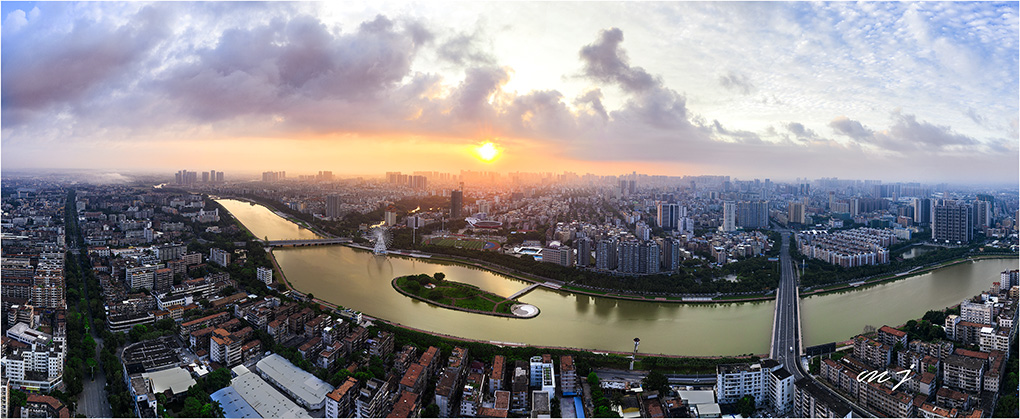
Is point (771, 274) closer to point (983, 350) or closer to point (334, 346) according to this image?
point (983, 350)

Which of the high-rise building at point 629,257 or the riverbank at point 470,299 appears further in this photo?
the high-rise building at point 629,257

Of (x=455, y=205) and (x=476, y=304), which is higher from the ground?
(x=455, y=205)

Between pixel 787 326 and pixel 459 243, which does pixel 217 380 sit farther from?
pixel 459 243

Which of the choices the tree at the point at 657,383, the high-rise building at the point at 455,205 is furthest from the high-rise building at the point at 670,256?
the high-rise building at the point at 455,205

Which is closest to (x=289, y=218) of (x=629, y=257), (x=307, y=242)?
(x=307, y=242)

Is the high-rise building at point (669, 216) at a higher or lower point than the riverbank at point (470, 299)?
higher

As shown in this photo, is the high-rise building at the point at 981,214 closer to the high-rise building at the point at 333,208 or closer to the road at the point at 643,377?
the road at the point at 643,377

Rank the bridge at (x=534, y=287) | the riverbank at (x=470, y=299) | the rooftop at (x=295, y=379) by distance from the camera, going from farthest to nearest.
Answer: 1. the bridge at (x=534, y=287)
2. the riverbank at (x=470, y=299)
3. the rooftop at (x=295, y=379)
